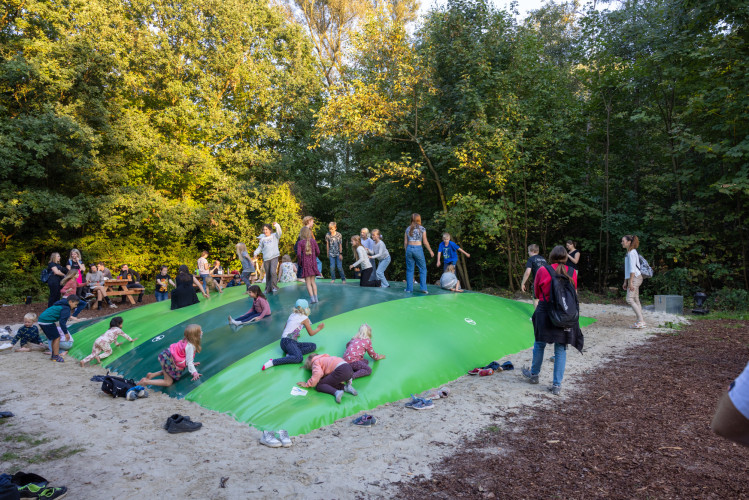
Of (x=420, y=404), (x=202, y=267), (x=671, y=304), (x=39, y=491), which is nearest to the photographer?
(x=39, y=491)

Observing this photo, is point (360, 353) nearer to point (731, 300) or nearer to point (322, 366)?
point (322, 366)

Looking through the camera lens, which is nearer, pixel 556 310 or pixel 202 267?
pixel 556 310

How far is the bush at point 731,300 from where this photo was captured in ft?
40.2

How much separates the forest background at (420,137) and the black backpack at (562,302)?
8611mm

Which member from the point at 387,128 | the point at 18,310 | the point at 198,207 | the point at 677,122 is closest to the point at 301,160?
the point at 198,207

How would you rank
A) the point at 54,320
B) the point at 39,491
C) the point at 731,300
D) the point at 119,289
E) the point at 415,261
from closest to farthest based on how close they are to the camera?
1. the point at 39,491
2. the point at 54,320
3. the point at 415,261
4. the point at 731,300
5. the point at 119,289

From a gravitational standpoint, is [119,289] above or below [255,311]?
below

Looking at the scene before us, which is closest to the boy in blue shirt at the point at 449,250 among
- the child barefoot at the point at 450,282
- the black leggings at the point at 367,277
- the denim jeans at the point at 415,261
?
the child barefoot at the point at 450,282

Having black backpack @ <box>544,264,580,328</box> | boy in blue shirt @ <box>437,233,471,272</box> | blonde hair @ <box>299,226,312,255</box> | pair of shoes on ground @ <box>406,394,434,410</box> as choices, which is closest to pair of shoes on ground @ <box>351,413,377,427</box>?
pair of shoes on ground @ <box>406,394,434,410</box>

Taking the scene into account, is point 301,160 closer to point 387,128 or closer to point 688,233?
point 387,128

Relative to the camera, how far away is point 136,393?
674 centimetres

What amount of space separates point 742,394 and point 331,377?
5.38 metres

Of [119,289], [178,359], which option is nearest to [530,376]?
[178,359]

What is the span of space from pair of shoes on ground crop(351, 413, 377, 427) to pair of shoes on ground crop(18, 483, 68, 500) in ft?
9.53
